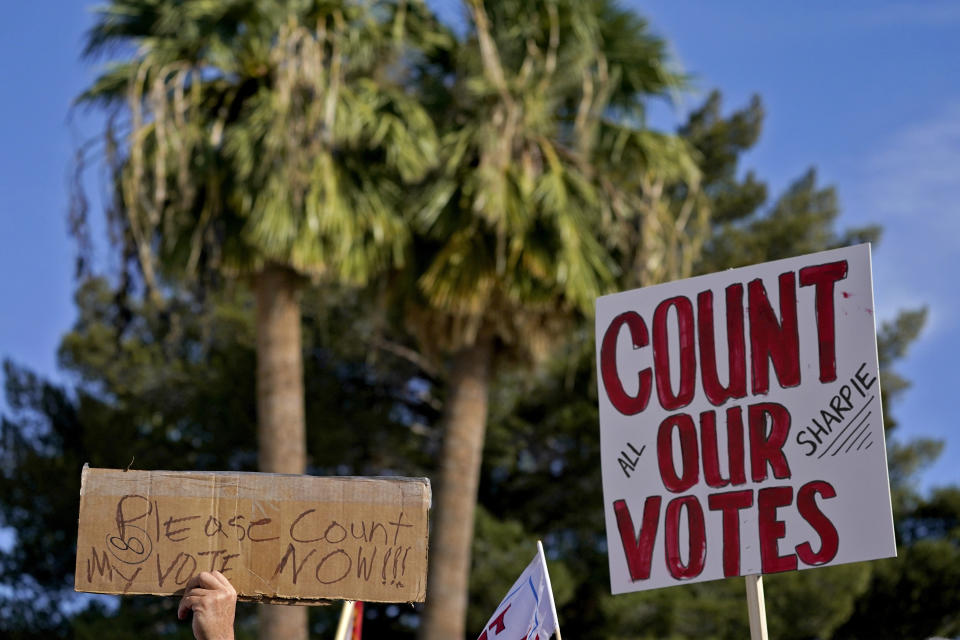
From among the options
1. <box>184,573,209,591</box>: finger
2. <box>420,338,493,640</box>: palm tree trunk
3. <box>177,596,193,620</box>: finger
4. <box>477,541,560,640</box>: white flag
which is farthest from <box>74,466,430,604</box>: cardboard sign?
<box>420,338,493,640</box>: palm tree trunk

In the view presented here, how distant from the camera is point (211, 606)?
10.4ft

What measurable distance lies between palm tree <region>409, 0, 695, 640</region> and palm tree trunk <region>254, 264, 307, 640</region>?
4.15 feet

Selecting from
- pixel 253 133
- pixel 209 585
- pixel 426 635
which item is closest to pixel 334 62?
pixel 253 133

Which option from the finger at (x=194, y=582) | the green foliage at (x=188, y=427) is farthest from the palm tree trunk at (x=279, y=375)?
the finger at (x=194, y=582)

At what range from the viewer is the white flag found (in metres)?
4.39

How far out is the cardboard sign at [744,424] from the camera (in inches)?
157

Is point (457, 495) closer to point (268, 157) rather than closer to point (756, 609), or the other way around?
point (268, 157)

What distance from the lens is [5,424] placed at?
68.7 ft

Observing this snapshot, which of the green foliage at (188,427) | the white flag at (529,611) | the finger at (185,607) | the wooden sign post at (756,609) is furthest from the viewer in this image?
the green foliage at (188,427)

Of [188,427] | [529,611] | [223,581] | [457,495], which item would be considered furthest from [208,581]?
[188,427]

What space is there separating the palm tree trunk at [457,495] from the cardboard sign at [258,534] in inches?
385

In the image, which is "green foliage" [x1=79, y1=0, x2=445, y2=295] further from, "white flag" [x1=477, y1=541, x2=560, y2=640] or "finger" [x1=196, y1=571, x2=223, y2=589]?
"finger" [x1=196, y1=571, x2=223, y2=589]

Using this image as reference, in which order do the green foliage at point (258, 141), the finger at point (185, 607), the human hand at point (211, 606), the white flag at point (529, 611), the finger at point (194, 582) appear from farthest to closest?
1. the green foliage at point (258, 141)
2. the white flag at point (529, 611)
3. the finger at point (194, 582)
4. the finger at point (185, 607)
5. the human hand at point (211, 606)

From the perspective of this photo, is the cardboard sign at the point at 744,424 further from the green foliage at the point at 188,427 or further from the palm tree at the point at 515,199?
the green foliage at the point at 188,427
